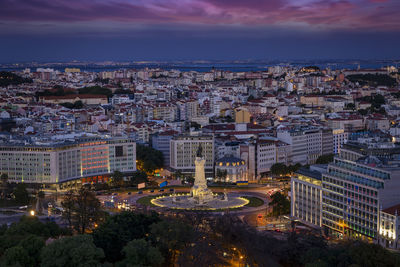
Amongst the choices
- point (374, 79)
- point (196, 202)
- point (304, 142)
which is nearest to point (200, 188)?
point (196, 202)

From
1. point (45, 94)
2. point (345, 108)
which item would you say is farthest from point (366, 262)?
point (45, 94)

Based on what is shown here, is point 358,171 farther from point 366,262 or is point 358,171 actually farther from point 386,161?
point 366,262

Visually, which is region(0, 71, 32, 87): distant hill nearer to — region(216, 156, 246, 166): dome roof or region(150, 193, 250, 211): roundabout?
region(216, 156, 246, 166): dome roof

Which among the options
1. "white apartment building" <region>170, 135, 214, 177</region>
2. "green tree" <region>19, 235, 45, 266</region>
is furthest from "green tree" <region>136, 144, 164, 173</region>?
"green tree" <region>19, 235, 45, 266</region>

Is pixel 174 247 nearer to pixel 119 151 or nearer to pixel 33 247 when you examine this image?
pixel 33 247

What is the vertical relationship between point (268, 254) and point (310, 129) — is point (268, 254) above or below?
below

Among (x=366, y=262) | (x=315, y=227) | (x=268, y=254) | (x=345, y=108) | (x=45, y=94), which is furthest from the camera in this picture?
(x=45, y=94)

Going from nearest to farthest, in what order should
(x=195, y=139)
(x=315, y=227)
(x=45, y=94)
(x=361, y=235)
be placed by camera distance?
(x=361, y=235)
(x=315, y=227)
(x=195, y=139)
(x=45, y=94)
